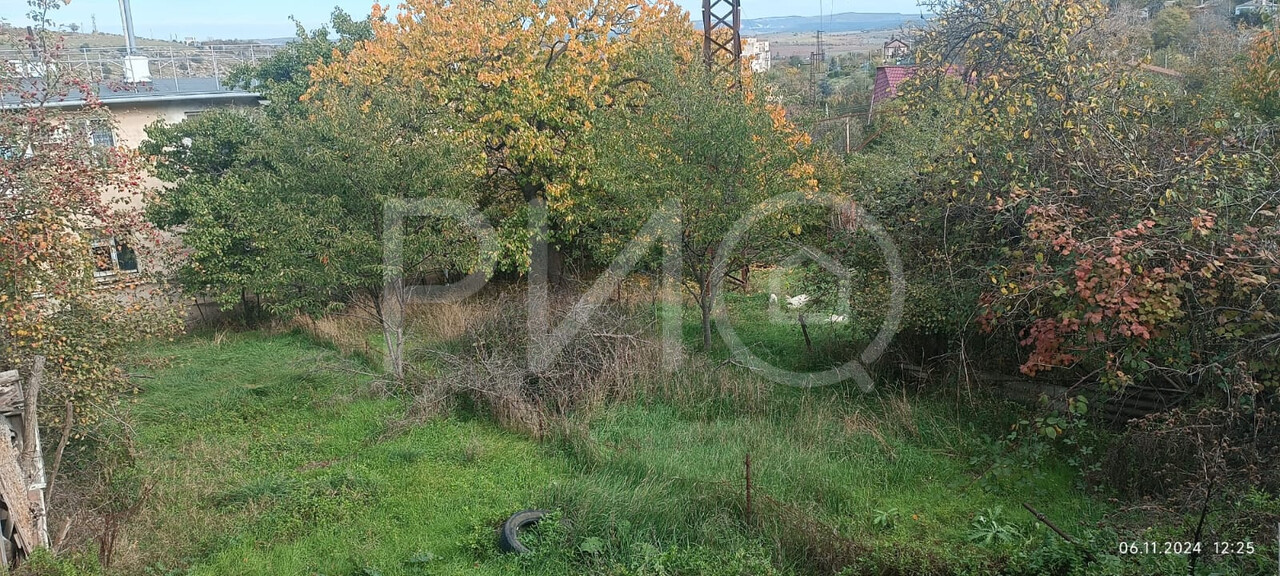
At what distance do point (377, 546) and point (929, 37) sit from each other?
24.4 ft

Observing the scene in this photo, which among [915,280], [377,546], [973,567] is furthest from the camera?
[915,280]

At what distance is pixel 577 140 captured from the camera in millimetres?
12727

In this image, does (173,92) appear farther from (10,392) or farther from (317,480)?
(10,392)

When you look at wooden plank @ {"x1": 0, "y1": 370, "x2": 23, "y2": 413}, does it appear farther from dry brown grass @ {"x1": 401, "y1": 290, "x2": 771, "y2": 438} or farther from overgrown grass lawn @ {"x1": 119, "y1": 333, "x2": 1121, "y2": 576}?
dry brown grass @ {"x1": 401, "y1": 290, "x2": 771, "y2": 438}

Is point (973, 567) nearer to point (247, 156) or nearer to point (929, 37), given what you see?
point (929, 37)

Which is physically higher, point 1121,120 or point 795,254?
point 1121,120

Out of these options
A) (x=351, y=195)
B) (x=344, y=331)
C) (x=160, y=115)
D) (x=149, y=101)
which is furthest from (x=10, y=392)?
(x=160, y=115)

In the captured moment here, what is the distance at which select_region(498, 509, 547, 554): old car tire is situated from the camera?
5906 mm

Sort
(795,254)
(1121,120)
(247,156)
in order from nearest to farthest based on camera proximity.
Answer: (1121,120) → (795,254) → (247,156)

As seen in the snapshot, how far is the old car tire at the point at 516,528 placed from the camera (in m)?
5.91

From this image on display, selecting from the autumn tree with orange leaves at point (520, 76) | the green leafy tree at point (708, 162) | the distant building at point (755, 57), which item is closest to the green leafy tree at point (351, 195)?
the autumn tree with orange leaves at point (520, 76)

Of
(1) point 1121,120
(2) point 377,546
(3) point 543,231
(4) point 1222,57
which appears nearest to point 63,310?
(2) point 377,546

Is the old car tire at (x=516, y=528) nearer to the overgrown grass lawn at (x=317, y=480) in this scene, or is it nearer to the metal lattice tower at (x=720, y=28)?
the overgrown grass lawn at (x=317, y=480)

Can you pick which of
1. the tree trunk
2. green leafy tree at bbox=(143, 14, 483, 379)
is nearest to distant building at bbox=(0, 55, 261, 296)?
green leafy tree at bbox=(143, 14, 483, 379)
